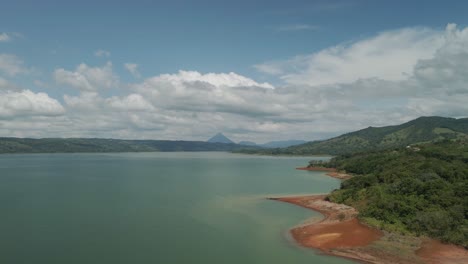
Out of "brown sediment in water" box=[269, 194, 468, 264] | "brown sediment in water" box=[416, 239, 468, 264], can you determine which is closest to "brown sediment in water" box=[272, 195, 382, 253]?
"brown sediment in water" box=[269, 194, 468, 264]

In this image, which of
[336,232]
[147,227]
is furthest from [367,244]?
[147,227]

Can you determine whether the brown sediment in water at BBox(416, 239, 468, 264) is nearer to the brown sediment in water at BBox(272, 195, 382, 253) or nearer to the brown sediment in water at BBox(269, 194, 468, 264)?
the brown sediment in water at BBox(269, 194, 468, 264)

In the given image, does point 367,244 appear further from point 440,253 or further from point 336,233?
point 440,253

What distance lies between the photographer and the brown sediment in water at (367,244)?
3431 centimetres

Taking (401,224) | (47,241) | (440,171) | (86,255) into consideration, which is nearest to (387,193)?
(401,224)

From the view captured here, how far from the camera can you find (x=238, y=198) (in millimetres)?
72000

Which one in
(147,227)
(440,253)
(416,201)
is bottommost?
(147,227)

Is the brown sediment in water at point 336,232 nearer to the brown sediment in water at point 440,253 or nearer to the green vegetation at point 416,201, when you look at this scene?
the green vegetation at point 416,201

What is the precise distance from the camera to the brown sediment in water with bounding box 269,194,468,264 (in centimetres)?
3431

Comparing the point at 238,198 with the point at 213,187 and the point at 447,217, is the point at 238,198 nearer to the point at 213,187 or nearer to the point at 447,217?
the point at 213,187

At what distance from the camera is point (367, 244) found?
3869 centimetres

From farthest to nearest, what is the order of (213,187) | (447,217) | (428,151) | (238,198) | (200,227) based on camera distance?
(428,151)
(213,187)
(238,198)
(200,227)
(447,217)

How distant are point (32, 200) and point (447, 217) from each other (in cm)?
6635

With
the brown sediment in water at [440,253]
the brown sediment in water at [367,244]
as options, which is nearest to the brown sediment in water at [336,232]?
the brown sediment in water at [367,244]
